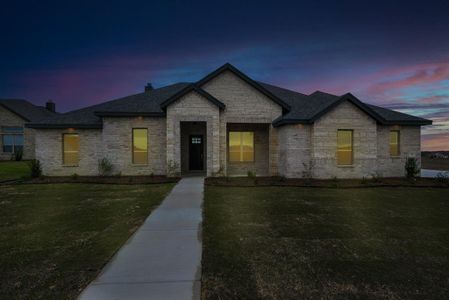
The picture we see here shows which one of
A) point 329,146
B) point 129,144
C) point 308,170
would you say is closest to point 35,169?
point 129,144

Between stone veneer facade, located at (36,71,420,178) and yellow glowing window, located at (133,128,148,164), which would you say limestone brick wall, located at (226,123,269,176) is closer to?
stone veneer facade, located at (36,71,420,178)

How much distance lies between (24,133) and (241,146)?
2740cm

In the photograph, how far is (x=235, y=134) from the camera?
17.3 m

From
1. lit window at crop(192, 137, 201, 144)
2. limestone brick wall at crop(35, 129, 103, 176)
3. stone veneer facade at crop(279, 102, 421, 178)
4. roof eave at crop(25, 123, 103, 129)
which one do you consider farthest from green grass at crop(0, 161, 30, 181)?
stone veneer facade at crop(279, 102, 421, 178)

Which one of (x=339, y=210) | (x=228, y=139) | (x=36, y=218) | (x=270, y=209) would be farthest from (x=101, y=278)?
(x=228, y=139)

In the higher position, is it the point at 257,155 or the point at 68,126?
the point at 68,126

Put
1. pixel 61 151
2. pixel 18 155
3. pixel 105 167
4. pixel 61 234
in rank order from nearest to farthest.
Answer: pixel 61 234 → pixel 105 167 → pixel 61 151 → pixel 18 155

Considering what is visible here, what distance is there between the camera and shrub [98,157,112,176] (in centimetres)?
1539

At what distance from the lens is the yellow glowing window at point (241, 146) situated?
1728 cm

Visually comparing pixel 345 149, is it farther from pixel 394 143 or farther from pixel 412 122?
pixel 412 122

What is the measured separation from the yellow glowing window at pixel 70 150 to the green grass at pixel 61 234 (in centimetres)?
537

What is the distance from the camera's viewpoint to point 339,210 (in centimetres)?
777

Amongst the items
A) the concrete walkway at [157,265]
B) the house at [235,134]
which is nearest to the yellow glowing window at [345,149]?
the house at [235,134]

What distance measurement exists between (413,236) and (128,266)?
5873mm
